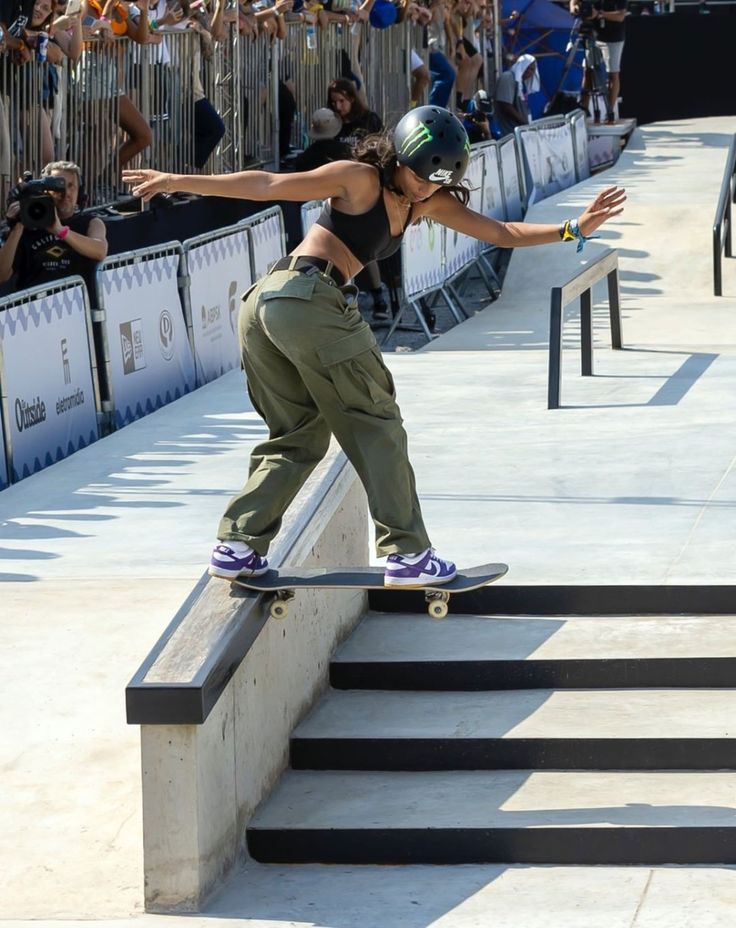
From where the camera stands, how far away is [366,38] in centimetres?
2069

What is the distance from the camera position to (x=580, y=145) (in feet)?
86.4

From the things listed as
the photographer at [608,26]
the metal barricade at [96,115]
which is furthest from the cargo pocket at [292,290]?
the photographer at [608,26]

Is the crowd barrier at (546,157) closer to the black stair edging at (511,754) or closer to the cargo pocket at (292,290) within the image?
the black stair edging at (511,754)

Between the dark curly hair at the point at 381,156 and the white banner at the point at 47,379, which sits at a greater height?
the dark curly hair at the point at 381,156

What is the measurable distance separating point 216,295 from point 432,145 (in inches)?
308

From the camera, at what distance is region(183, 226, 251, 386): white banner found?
12828mm

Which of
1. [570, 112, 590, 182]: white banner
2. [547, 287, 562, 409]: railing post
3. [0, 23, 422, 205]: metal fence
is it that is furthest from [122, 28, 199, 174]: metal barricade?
[570, 112, 590, 182]: white banner

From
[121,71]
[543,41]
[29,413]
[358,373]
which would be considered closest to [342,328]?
[358,373]

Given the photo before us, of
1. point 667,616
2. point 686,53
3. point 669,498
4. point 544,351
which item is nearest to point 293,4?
point 544,351

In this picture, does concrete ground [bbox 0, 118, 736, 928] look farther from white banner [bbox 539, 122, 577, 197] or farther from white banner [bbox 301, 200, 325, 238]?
white banner [bbox 539, 122, 577, 197]

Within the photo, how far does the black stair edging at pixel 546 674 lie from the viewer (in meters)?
6.40

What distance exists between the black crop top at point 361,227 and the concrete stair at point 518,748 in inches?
67.9

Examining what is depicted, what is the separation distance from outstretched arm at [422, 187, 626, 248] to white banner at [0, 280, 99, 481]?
14.6 feet

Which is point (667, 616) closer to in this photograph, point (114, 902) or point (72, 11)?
point (114, 902)
